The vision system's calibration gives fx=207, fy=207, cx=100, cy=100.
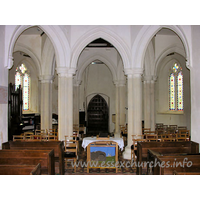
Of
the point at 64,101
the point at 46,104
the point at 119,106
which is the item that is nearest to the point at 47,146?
the point at 64,101

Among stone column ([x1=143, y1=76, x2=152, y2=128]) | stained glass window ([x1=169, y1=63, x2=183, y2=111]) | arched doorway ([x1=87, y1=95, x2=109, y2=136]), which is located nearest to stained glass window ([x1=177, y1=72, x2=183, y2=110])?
stained glass window ([x1=169, y1=63, x2=183, y2=111])

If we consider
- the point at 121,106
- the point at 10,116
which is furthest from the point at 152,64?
the point at 10,116

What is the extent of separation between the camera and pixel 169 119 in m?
14.7

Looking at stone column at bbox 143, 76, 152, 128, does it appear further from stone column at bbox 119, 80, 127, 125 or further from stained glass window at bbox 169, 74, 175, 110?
stained glass window at bbox 169, 74, 175, 110

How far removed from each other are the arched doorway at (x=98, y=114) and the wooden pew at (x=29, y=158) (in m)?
11.8

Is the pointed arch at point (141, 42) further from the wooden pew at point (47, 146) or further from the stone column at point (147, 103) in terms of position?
the wooden pew at point (47, 146)

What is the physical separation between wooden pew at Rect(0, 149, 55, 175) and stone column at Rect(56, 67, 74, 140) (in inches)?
137

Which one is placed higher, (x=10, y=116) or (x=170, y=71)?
(x=170, y=71)

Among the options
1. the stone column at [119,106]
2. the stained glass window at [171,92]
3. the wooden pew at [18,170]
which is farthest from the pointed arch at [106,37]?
the stained glass window at [171,92]

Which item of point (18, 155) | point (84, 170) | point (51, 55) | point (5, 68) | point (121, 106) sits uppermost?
point (51, 55)

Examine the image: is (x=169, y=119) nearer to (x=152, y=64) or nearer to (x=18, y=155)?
(x=152, y=64)

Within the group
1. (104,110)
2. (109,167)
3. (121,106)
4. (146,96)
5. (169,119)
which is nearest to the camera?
(109,167)

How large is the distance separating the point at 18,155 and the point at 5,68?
291cm

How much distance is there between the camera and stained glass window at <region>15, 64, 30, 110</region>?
14375mm
